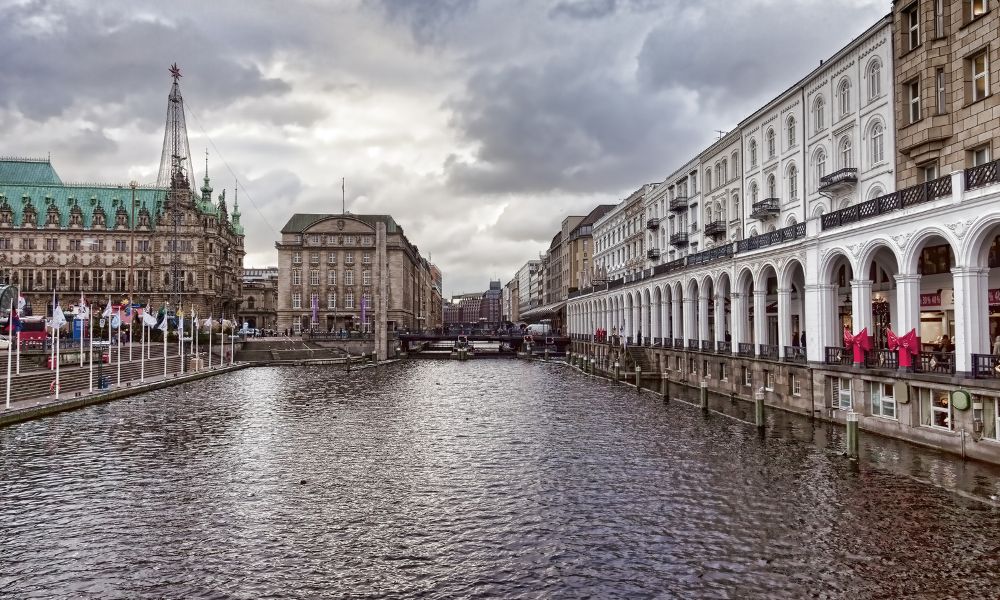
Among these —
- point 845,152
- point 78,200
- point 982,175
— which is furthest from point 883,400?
point 78,200

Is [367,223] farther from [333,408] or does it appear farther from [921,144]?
[921,144]

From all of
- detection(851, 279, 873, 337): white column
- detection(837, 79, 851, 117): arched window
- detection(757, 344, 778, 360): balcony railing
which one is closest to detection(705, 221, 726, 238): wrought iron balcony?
detection(837, 79, 851, 117): arched window

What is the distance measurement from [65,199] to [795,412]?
467 feet

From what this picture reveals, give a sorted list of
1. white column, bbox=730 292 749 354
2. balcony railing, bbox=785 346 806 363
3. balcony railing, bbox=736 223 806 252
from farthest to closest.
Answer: white column, bbox=730 292 749 354, balcony railing, bbox=736 223 806 252, balcony railing, bbox=785 346 806 363

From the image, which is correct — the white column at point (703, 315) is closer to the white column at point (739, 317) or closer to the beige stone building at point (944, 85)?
the white column at point (739, 317)

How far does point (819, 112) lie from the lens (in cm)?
4541

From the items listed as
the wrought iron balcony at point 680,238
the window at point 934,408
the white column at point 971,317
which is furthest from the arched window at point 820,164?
the wrought iron balcony at point 680,238

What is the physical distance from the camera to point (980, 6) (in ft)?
100

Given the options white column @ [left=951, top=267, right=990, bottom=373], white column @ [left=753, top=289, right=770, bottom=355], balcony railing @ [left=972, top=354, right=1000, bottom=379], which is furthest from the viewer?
white column @ [left=753, top=289, right=770, bottom=355]

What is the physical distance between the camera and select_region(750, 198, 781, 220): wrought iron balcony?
165 ft

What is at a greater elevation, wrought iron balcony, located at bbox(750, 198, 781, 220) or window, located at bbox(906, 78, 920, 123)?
window, located at bbox(906, 78, 920, 123)

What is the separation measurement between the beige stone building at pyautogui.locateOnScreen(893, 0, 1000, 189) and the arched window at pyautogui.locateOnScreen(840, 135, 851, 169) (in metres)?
5.13

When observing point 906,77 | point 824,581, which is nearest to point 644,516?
point 824,581

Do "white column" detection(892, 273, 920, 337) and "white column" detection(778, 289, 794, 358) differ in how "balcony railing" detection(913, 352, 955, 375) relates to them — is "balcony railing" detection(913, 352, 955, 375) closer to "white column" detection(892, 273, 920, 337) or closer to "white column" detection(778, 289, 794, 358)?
"white column" detection(892, 273, 920, 337)
